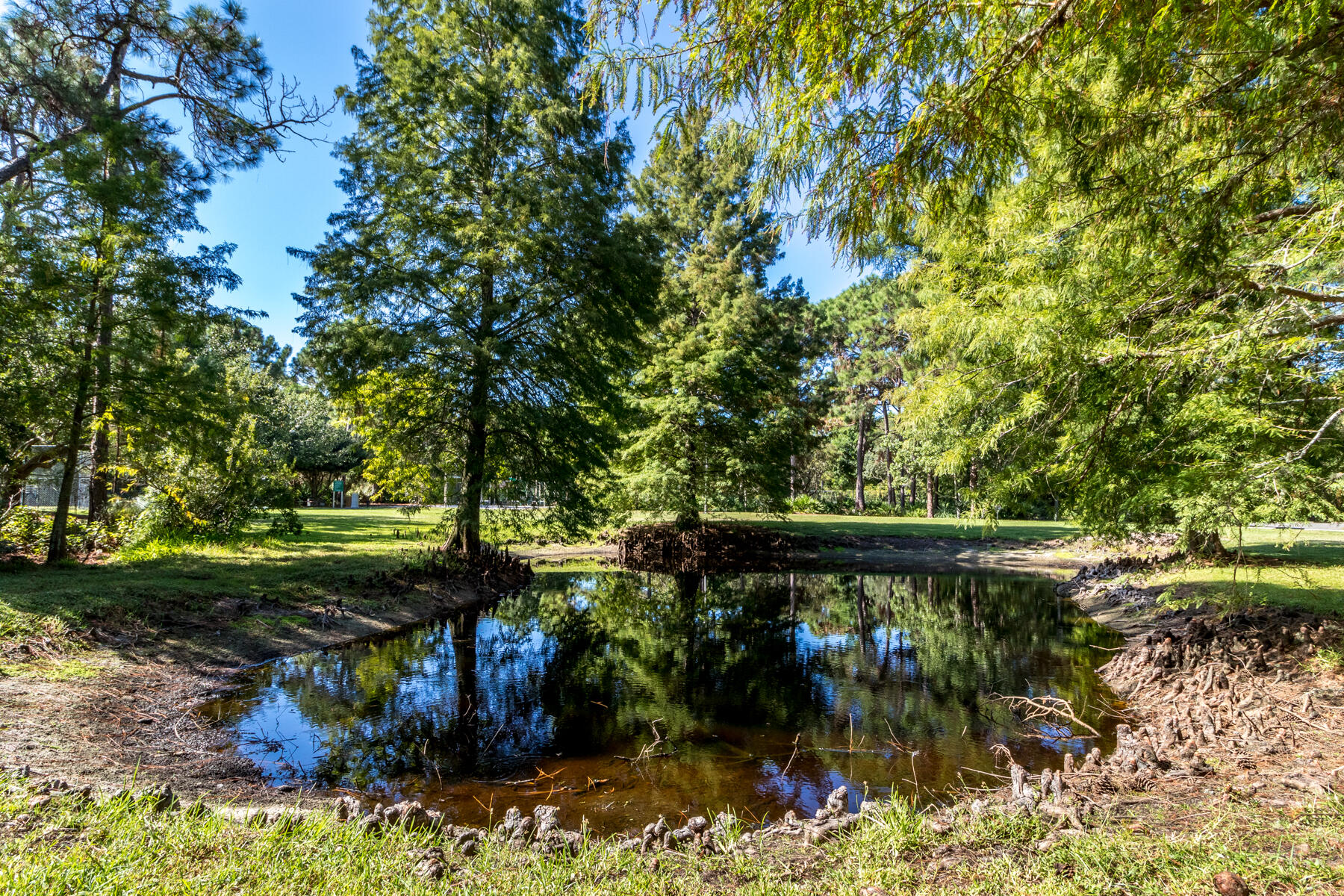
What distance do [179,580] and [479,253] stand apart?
684cm

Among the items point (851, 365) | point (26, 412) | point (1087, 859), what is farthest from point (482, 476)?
point (851, 365)

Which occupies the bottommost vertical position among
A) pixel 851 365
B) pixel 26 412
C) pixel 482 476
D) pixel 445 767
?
pixel 445 767

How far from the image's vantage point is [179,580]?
866 centimetres

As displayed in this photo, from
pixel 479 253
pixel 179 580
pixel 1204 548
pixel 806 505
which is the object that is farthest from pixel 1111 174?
pixel 806 505

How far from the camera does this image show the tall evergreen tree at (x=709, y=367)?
19.0 meters

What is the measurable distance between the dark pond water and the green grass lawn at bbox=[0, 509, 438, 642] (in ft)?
5.66

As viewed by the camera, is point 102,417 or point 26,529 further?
point 26,529

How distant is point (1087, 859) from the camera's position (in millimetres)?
2816

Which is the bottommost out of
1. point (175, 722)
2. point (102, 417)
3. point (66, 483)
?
point (175, 722)

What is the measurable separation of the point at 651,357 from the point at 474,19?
32.5 ft

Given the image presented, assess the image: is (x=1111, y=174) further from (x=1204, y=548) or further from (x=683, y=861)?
(x=1204, y=548)

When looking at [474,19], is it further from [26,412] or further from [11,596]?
[11,596]

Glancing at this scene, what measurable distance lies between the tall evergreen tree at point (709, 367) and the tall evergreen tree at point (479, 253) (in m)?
5.48

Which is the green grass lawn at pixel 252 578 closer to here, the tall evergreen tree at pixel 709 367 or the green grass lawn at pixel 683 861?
the green grass lawn at pixel 683 861
